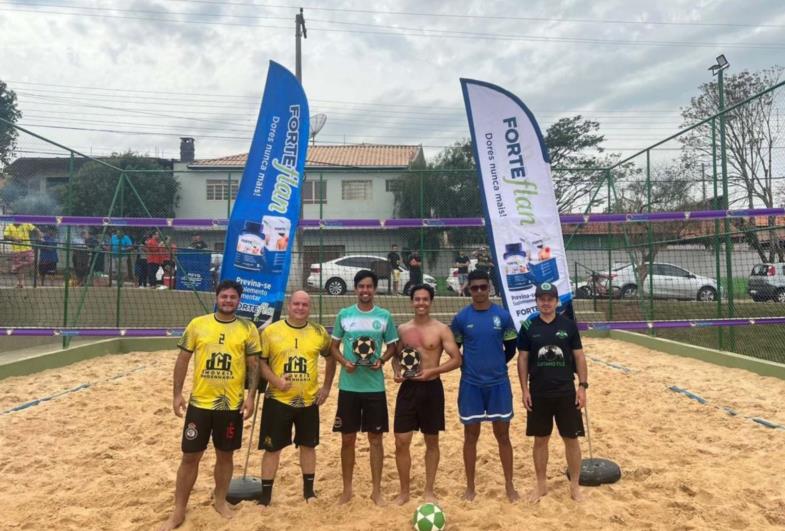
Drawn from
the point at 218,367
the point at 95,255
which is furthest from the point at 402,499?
the point at 95,255

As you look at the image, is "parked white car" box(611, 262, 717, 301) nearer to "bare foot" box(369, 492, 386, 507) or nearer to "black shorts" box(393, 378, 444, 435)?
"black shorts" box(393, 378, 444, 435)

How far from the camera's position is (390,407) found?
18.4ft

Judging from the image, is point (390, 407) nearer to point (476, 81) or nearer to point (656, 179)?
point (476, 81)

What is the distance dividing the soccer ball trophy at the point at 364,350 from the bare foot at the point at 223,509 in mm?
1187

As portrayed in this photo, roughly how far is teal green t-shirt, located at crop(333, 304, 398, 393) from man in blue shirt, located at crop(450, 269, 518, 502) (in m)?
0.51

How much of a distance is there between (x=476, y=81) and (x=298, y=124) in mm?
1455

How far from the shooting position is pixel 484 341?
346 centimetres

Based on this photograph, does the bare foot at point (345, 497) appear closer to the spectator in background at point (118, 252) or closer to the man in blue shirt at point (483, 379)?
the man in blue shirt at point (483, 379)

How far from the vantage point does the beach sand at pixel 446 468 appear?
3180 mm

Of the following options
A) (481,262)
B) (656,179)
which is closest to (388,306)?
(481,262)

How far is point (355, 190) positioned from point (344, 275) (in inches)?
435

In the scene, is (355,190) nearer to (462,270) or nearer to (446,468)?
(462,270)

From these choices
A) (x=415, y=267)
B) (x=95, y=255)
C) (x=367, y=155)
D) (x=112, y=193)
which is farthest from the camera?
(x=367, y=155)

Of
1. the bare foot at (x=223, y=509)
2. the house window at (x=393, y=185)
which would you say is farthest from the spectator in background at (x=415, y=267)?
the house window at (x=393, y=185)
